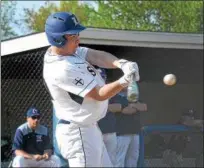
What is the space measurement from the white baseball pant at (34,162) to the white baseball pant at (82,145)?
422cm

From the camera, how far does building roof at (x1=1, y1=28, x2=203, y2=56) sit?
360 inches

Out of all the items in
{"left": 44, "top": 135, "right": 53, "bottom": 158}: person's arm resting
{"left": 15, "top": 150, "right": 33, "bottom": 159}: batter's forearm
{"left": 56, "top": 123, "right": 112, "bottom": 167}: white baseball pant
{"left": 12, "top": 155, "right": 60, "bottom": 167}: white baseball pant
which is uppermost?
{"left": 56, "top": 123, "right": 112, "bottom": 167}: white baseball pant

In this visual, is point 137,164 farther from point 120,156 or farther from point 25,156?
point 25,156

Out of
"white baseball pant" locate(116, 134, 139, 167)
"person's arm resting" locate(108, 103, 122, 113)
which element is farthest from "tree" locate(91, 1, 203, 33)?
"person's arm resting" locate(108, 103, 122, 113)

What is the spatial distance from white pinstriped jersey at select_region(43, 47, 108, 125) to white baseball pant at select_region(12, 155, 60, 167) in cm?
440

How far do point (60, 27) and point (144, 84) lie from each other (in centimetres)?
1116

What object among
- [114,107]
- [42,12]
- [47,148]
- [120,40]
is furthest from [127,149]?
[42,12]

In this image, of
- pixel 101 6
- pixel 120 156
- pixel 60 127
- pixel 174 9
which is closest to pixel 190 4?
pixel 174 9

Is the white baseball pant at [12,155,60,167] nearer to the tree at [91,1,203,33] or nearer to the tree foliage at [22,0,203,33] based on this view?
the tree foliage at [22,0,203,33]

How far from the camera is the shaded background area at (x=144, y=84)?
1054 cm

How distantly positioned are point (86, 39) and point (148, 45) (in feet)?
3.93

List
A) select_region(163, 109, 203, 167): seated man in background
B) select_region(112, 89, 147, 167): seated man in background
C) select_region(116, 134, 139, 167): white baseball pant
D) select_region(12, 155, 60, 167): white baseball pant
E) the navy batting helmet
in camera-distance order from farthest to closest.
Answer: select_region(163, 109, 203, 167): seated man in background < select_region(12, 155, 60, 167): white baseball pant < select_region(116, 134, 139, 167): white baseball pant < select_region(112, 89, 147, 167): seated man in background < the navy batting helmet

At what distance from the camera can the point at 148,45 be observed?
382 inches

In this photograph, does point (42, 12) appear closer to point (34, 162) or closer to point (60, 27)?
point (34, 162)
